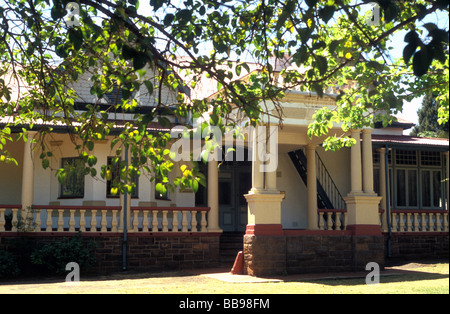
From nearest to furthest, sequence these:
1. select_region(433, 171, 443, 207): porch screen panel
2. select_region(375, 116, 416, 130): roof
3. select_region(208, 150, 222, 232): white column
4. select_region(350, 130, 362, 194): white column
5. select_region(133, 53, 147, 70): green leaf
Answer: select_region(133, 53, 147, 70): green leaf → select_region(350, 130, 362, 194): white column → select_region(208, 150, 222, 232): white column → select_region(433, 171, 443, 207): porch screen panel → select_region(375, 116, 416, 130): roof

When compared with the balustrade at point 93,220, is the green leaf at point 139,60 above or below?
above

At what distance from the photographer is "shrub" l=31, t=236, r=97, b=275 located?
13406 millimetres

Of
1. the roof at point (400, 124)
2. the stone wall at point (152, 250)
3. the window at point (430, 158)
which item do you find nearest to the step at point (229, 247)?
the stone wall at point (152, 250)

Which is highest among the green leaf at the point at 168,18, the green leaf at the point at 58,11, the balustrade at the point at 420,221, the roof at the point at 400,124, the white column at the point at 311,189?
the roof at the point at 400,124

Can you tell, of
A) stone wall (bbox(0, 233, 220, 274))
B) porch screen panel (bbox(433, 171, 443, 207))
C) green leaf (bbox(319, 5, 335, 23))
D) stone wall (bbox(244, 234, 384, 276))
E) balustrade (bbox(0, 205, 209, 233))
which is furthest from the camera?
porch screen panel (bbox(433, 171, 443, 207))

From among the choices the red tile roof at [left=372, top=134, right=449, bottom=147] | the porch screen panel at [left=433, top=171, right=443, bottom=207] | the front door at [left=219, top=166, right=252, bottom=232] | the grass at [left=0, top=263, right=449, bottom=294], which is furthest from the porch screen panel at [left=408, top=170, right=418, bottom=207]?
the grass at [left=0, top=263, right=449, bottom=294]

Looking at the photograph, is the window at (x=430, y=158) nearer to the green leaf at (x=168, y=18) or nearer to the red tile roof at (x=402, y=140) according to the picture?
the red tile roof at (x=402, y=140)

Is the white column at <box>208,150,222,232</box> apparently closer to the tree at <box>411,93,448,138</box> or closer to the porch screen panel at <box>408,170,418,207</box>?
the porch screen panel at <box>408,170,418,207</box>

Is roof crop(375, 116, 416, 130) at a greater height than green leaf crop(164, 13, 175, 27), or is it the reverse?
roof crop(375, 116, 416, 130)

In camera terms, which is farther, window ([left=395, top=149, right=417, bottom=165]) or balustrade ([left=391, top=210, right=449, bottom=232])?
window ([left=395, top=149, right=417, bottom=165])

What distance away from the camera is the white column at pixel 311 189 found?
54.5 ft

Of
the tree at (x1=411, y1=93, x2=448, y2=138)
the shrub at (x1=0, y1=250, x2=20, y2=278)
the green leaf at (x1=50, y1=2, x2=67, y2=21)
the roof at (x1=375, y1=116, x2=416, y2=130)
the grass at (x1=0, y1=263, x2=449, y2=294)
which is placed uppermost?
the tree at (x1=411, y1=93, x2=448, y2=138)

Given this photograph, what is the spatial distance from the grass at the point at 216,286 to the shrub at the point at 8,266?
31.1 inches

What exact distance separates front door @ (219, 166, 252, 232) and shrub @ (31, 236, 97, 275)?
5.74 metres
